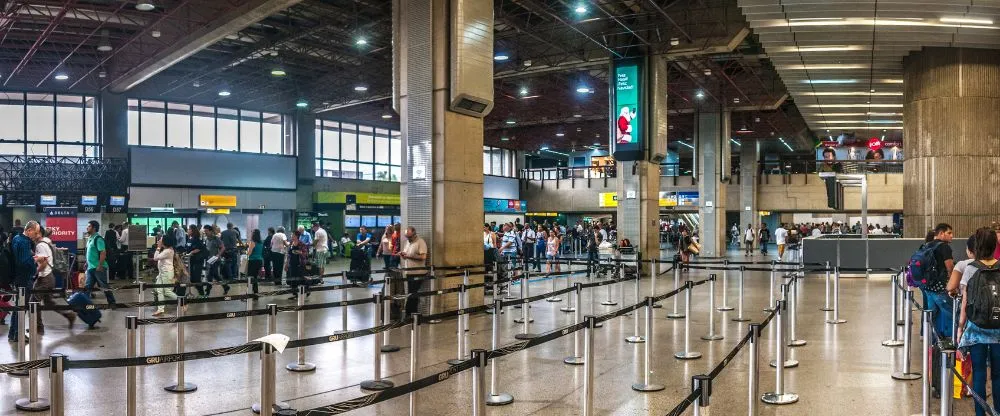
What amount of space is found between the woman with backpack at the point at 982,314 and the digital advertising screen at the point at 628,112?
16811mm

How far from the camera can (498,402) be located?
7031mm

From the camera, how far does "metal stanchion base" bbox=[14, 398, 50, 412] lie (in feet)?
22.3

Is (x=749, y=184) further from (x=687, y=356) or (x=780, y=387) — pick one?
(x=780, y=387)

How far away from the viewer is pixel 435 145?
13773 mm

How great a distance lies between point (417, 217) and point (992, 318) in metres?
9.97

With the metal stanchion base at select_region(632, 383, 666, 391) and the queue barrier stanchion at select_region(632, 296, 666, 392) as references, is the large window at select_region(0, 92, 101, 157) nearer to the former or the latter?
the queue barrier stanchion at select_region(632, 296, 666, 392)

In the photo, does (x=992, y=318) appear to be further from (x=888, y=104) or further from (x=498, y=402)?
(x=888, y=104)

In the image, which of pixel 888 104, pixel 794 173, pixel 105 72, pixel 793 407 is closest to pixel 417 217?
pixel 793 407

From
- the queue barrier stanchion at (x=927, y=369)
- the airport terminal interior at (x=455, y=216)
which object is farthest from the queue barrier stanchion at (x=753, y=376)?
the queue barrier stanchion at (x=927, y=369)

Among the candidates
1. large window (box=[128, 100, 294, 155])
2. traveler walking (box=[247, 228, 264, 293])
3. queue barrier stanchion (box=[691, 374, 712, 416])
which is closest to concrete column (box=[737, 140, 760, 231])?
large window (box=[128, 100, 294, 155])

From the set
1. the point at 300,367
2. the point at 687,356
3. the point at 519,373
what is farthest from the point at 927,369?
the point at 300,367

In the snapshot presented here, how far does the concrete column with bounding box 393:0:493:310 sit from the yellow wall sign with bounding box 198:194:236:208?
20169mm

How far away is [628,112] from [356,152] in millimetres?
21285

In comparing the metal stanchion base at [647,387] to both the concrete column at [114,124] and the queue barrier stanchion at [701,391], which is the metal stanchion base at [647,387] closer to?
the queue barrier stanchion at [701,391]
